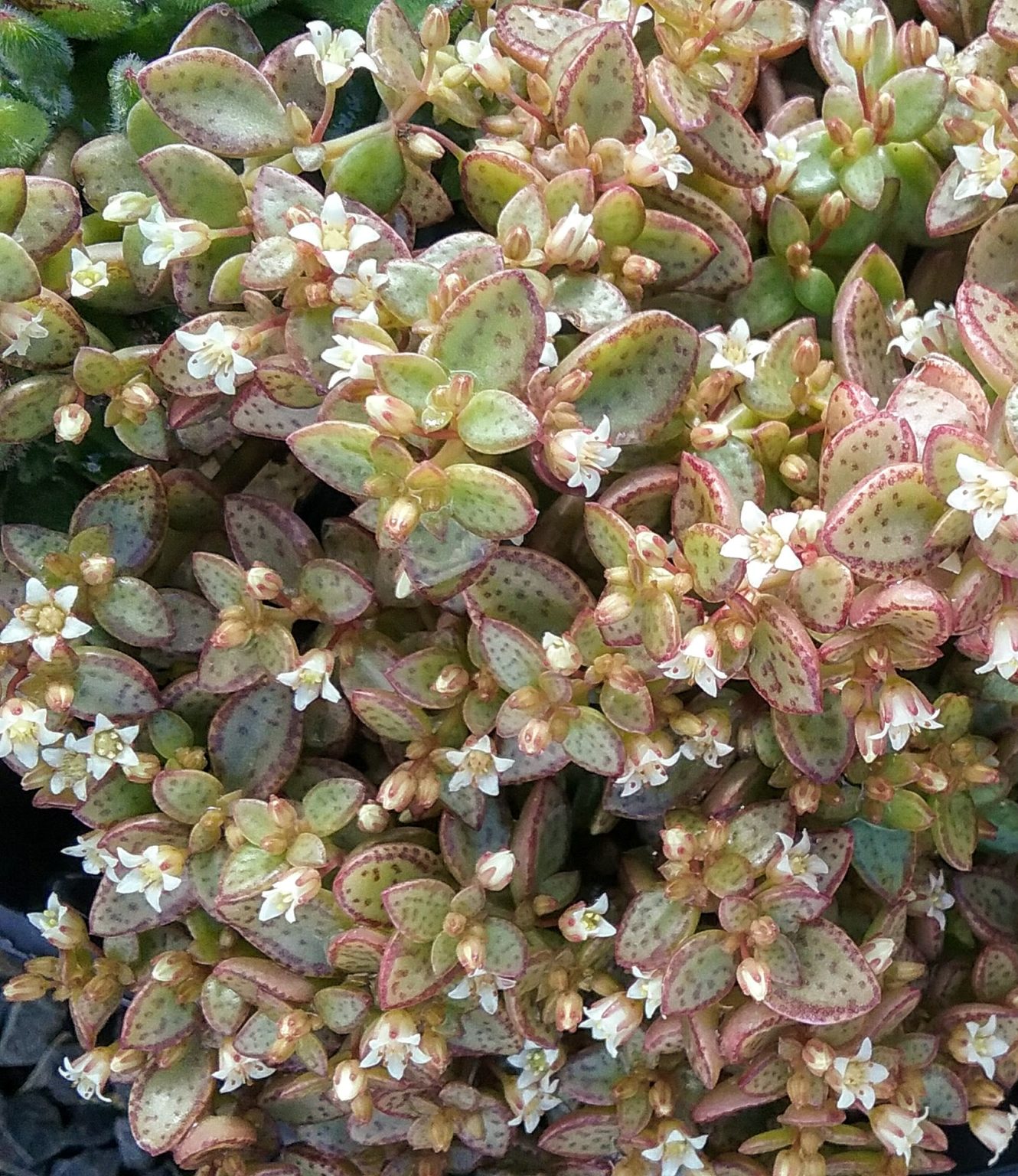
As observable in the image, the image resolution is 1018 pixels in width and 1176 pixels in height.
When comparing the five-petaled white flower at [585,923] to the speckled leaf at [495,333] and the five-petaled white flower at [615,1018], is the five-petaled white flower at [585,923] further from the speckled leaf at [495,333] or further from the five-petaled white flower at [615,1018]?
the speckled leaf at [495,333]

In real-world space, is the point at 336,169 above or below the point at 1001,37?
below

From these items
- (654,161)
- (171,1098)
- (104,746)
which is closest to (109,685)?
(104,746)

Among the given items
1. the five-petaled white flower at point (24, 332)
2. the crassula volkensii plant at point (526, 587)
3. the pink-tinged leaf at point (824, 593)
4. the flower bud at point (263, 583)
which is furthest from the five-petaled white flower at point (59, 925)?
the pink-tinged leaf at point (824, 593)

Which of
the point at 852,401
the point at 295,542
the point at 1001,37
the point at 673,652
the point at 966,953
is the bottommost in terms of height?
the point at 966,953

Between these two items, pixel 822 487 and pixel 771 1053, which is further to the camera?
pixel 771 1053

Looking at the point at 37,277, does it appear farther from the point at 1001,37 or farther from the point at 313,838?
the point at 1001,37

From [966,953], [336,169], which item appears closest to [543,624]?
[336,169]
